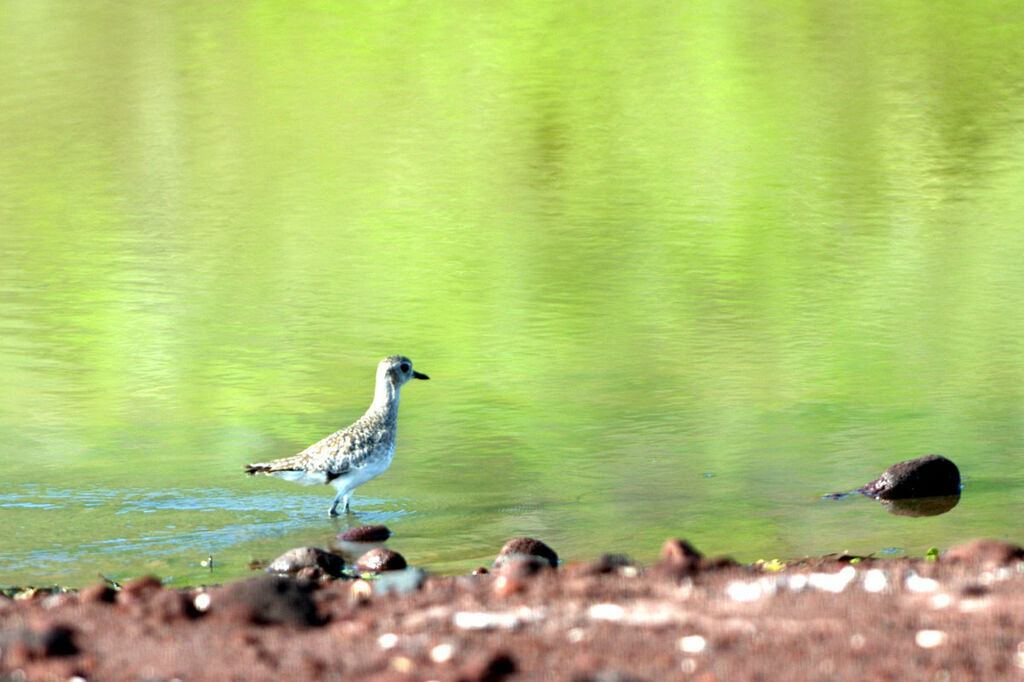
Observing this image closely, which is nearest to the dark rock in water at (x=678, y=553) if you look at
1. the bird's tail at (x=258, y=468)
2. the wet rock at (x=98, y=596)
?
the wet rock at (x=98, y=596)

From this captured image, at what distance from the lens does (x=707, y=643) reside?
227 inches

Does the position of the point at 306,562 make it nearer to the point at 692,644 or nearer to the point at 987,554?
the point at 692,644

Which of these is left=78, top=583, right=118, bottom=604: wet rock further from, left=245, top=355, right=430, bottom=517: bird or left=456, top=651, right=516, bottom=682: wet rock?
left=245, top=355, right=430, bottom=517: bird

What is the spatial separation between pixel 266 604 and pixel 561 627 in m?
1.13

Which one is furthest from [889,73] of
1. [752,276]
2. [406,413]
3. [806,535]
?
[806,535]

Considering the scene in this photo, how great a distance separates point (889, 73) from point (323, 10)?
55.5ft

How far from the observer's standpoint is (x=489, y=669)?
551 cm

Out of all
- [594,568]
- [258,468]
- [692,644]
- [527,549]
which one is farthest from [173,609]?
[258,468]

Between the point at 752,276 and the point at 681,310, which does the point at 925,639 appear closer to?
the point at 681,310

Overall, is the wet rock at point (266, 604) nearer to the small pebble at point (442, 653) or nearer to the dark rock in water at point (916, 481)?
the small pebble at point (442, 653)

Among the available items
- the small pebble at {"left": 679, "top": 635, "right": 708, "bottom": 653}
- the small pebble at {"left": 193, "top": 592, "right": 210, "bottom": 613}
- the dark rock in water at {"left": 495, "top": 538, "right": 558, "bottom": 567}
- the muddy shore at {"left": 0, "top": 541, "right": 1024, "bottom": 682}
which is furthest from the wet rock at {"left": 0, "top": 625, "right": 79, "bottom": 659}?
the dark rock in water at {"left": 495, "top": 538, "right": 558, "bottom": 567}

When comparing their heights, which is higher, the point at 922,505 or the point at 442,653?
the point at 442,653

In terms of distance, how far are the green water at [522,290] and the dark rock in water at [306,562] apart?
556 mm

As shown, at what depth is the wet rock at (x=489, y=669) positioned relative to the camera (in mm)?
5480
